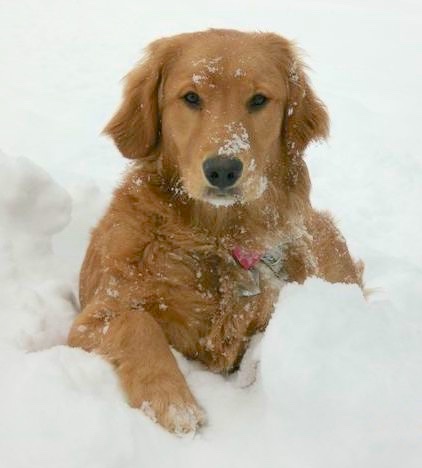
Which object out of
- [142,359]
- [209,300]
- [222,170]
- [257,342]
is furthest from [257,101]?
[142,359]

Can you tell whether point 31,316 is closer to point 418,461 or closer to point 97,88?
point 418,461

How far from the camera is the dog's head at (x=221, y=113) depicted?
10.2 ft

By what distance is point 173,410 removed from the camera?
2.56 m

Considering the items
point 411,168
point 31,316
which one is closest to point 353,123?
point 411,168

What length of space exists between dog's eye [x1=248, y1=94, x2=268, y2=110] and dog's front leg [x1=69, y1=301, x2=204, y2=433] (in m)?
1.24

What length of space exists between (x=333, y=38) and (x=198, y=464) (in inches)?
499

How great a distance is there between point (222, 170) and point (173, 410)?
44.1 inches

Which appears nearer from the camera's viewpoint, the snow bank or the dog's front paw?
the snow bank

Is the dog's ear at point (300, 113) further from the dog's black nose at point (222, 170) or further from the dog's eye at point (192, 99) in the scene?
the dog's black nose at point (222, 170)

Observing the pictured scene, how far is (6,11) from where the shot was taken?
14.5m

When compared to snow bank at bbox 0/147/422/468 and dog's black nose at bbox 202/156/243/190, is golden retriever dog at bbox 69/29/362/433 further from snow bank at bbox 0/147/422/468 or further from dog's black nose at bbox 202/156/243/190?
snow bank at bbox 0/147/422/468

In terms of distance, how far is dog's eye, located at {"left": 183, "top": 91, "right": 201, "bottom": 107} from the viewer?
11.0 feet

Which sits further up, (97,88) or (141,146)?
(141,146)

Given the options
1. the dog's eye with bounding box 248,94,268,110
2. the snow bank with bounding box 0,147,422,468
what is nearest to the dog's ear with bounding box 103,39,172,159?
the dog's eye with bounding box 248,94,268,110
